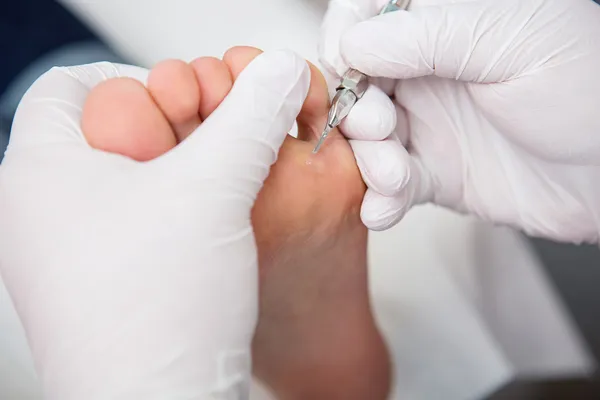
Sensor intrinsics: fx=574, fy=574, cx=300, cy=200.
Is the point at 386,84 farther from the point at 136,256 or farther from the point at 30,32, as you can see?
the point at 30,32

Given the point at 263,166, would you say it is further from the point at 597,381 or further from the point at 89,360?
the point at 597,381

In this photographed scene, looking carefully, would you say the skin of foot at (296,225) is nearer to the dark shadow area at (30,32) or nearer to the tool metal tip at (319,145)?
the tool metal tip at (319,145)

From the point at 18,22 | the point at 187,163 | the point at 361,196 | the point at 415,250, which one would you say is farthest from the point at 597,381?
the point at 18,22

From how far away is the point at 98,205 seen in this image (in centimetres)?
53

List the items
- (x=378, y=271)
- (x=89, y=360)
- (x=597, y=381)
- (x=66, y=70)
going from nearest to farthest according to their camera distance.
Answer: (x=89, y=360) → (x=66, y=70) → (x=378, y=271) → (x=597, y=381)

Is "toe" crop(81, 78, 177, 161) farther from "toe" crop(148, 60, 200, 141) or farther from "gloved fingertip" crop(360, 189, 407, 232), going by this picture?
"gloved fingertip" crop(360, 189, 407, 232)

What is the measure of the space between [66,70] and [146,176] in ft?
0.65

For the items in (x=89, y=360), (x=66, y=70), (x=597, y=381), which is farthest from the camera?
(x=597, y=381)

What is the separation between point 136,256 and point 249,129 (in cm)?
17

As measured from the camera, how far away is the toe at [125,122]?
0.57 meters

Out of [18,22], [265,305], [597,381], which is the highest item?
[18,22]

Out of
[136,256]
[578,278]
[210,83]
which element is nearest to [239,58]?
[210,83]

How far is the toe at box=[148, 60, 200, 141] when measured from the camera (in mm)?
600

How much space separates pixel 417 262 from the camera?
1.00m
